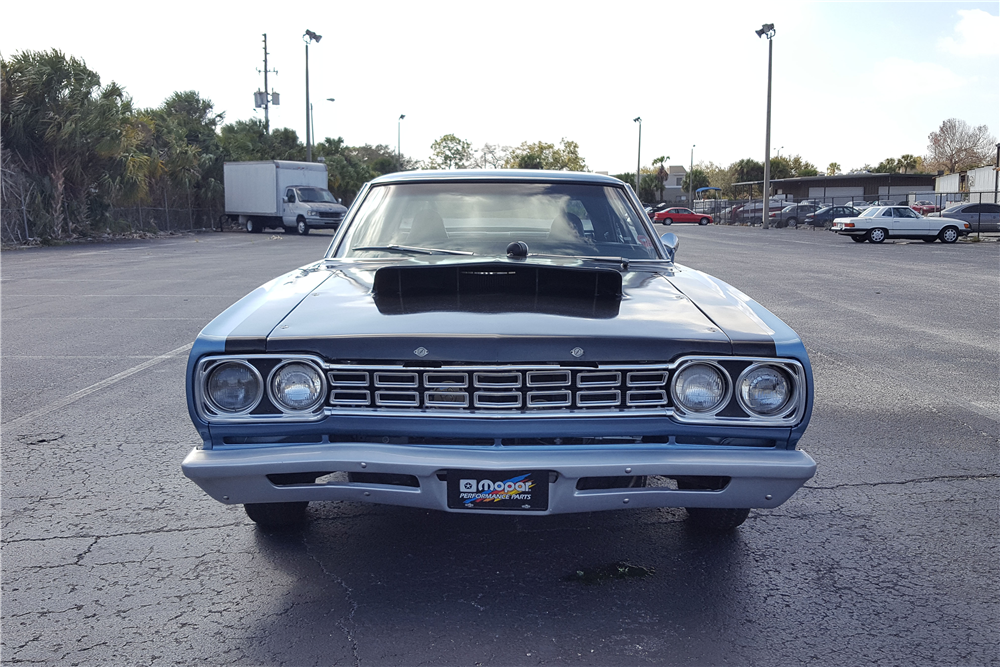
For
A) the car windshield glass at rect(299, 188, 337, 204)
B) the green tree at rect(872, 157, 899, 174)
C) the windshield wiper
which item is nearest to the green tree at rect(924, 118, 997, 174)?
the green tree at rect(872, 157, 899, 174)

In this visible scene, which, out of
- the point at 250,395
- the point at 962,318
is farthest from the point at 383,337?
the point at 962,318

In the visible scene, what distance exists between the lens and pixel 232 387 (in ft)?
9.05

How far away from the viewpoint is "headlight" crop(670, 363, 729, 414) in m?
2.71

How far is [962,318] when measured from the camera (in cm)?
1002

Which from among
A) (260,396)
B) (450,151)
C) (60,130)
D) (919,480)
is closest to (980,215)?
(60,130)

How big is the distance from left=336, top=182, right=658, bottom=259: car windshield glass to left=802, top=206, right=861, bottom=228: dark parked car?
4044 cm

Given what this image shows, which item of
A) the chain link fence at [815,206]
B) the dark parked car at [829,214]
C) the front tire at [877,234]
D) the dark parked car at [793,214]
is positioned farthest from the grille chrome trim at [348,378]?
the dark parked car at [793,214]

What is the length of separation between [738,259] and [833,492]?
54.8 feet

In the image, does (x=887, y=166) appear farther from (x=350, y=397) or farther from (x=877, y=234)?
(x=350, y=397)

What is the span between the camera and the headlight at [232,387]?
2.74 metres

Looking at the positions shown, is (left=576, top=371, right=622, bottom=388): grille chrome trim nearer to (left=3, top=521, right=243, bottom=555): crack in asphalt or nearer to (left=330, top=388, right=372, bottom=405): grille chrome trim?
(left=330, top=388, right=372, bottom=405): grille chrome trim

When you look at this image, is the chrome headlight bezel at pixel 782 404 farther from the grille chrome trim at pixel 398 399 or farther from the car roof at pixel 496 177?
the car roof at pixel 496 177

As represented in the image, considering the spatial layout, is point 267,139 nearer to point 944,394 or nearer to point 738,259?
point 738,259

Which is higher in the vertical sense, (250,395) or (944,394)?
(250,395)
